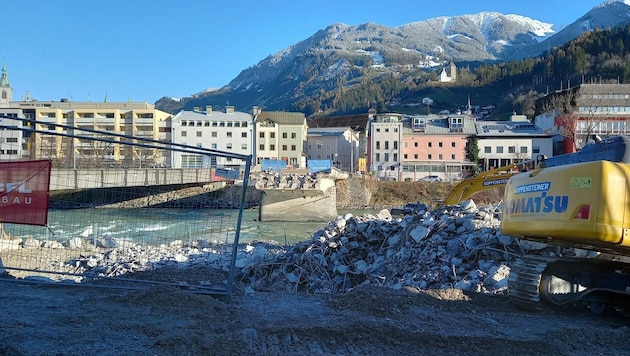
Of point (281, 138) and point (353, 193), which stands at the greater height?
point (281, 138)

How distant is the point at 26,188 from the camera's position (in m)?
6.76

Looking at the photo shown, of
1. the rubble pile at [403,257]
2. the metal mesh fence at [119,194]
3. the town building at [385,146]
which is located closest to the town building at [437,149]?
the town building at [385,146]

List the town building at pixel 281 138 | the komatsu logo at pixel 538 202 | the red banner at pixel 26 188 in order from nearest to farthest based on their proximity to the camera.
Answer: the komatsu logo at pixel 538 202 < the red banner at pixel 26 188 < the town building at pixel 281 138

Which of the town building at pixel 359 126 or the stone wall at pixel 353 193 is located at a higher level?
the town building at pixel 359 126

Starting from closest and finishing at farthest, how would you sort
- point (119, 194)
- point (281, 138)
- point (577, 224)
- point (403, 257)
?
point (577, 224)
point (119, 194)
point (403, 257)
point (281, 138)

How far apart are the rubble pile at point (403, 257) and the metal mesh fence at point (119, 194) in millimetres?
1961

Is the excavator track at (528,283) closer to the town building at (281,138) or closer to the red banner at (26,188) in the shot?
the red banner at (26,188)

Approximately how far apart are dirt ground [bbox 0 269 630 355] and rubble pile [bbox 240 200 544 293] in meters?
2.59

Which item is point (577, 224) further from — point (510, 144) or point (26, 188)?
point (510, 144)

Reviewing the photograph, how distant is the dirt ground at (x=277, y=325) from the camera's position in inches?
189

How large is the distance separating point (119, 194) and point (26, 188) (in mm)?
1366

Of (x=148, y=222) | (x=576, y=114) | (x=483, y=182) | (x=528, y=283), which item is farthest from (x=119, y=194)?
(x=576, y=114)

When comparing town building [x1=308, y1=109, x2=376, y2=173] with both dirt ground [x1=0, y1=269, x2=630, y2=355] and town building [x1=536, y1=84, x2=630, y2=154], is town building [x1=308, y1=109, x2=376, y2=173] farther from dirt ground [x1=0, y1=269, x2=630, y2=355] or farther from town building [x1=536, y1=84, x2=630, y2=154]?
dirt ground [x1=0, y1=269, x2=630, y2=355]

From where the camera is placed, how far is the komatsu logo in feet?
21.0
